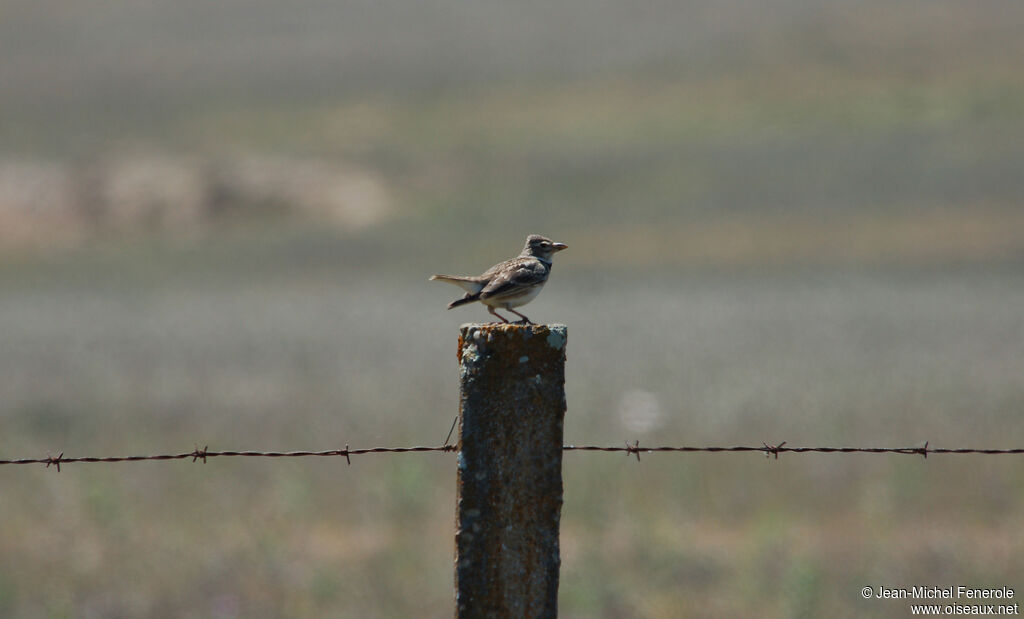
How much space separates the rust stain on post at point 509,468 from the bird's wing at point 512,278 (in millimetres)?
1479

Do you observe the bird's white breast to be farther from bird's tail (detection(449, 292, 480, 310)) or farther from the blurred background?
the blurred background

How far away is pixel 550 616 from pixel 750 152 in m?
53.7

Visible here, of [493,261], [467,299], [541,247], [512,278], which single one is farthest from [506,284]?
[493,261]

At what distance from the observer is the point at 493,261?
45469 mm

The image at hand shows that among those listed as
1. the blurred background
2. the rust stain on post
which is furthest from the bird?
the blurred background

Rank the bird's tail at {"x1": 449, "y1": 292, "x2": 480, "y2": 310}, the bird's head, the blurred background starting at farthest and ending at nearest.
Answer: the blurred background
the bird's head
the bird's tail at {"x1": 449, "y1": 292, "x2": 480, "y2": 310}

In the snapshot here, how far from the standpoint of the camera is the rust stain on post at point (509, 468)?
4.78 metres

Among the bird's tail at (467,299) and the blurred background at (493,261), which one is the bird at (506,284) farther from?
the blurred background at (493,261)

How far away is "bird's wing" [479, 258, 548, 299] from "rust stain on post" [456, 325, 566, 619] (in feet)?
4.85

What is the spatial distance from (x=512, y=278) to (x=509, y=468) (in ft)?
5.48

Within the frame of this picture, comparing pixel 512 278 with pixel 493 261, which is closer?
pixel 512 278

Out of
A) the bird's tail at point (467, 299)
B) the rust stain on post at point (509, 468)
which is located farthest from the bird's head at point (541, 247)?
the rust stain on post at point (509, 468)

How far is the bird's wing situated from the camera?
630 cm

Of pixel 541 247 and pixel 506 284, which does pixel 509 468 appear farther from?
pixel 541 247
